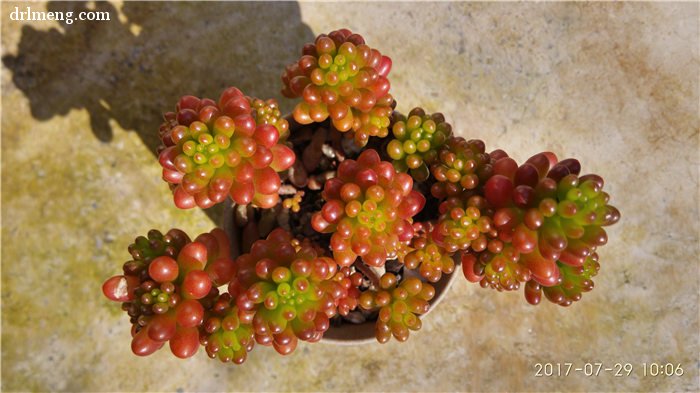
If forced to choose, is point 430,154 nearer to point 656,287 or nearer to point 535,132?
point 535,132

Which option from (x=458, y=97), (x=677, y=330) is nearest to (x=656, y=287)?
(x=677, y=330)

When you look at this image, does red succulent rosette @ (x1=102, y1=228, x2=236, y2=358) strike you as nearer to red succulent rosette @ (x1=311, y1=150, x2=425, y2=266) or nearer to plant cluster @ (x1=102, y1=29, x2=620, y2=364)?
plant cluster @ (x1=102, y1=29, x2=620, y2=364)

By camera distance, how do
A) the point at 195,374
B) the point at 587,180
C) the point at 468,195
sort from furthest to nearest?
the point at 195,374
the point at 468,195
the point at 587,180

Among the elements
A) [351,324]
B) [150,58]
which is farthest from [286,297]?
[150,58]

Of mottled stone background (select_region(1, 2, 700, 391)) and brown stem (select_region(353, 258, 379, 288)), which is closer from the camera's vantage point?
brown stem (select_region(353, 258, 379, 288))

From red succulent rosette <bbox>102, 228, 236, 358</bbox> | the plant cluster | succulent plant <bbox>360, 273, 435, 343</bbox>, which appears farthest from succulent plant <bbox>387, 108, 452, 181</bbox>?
red succulent rosette <bbox>102, 228, 236, 358</bbox>

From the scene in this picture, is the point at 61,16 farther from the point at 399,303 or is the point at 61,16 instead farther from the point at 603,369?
the point at 603,369
